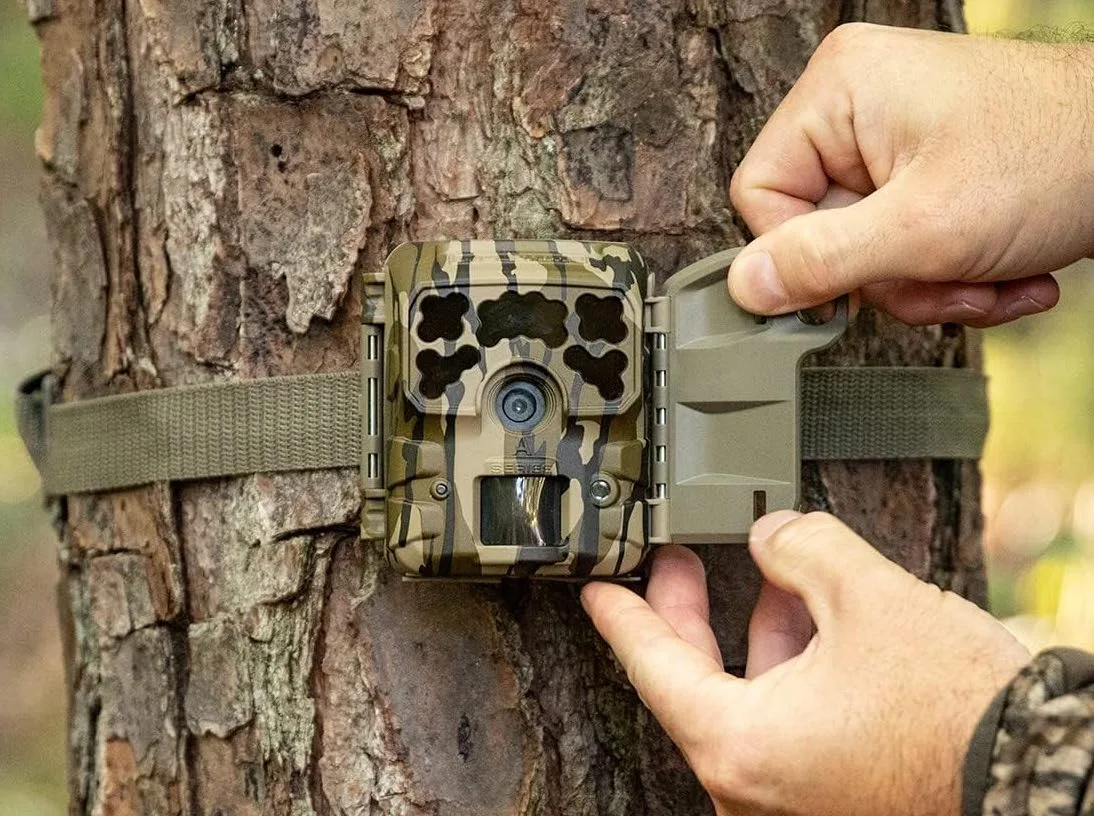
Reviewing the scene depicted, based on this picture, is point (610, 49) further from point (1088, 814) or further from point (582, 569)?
point (1088, 814)

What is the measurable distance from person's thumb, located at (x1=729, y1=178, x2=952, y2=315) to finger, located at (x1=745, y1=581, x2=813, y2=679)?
361 mm

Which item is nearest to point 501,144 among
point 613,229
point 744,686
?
point 613,229

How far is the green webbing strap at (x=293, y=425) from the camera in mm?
1617

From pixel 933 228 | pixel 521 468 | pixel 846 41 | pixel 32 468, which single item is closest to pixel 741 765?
pixel 521 468

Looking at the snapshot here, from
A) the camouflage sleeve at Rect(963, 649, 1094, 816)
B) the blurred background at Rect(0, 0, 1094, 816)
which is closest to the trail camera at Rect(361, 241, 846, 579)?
the camouflage sleeve at Rect(963, 649, 1094, 816)

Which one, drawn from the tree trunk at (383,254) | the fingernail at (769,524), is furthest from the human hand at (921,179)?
the fingernail at (769,524)

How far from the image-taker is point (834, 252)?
1.50 meters

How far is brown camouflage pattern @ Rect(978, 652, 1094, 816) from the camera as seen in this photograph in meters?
1.25

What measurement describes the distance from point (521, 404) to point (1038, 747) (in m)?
0.66

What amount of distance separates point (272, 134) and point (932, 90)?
83 centimetres

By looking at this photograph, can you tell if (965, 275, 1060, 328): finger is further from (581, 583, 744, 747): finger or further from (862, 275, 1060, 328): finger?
(581, 583, 744, 747): finger

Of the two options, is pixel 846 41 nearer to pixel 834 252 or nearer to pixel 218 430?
pixel 834 252

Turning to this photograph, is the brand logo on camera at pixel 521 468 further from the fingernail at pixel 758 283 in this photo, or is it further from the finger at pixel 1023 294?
the finger at pixel 1023 294

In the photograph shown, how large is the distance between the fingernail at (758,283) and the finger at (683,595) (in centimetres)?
33
